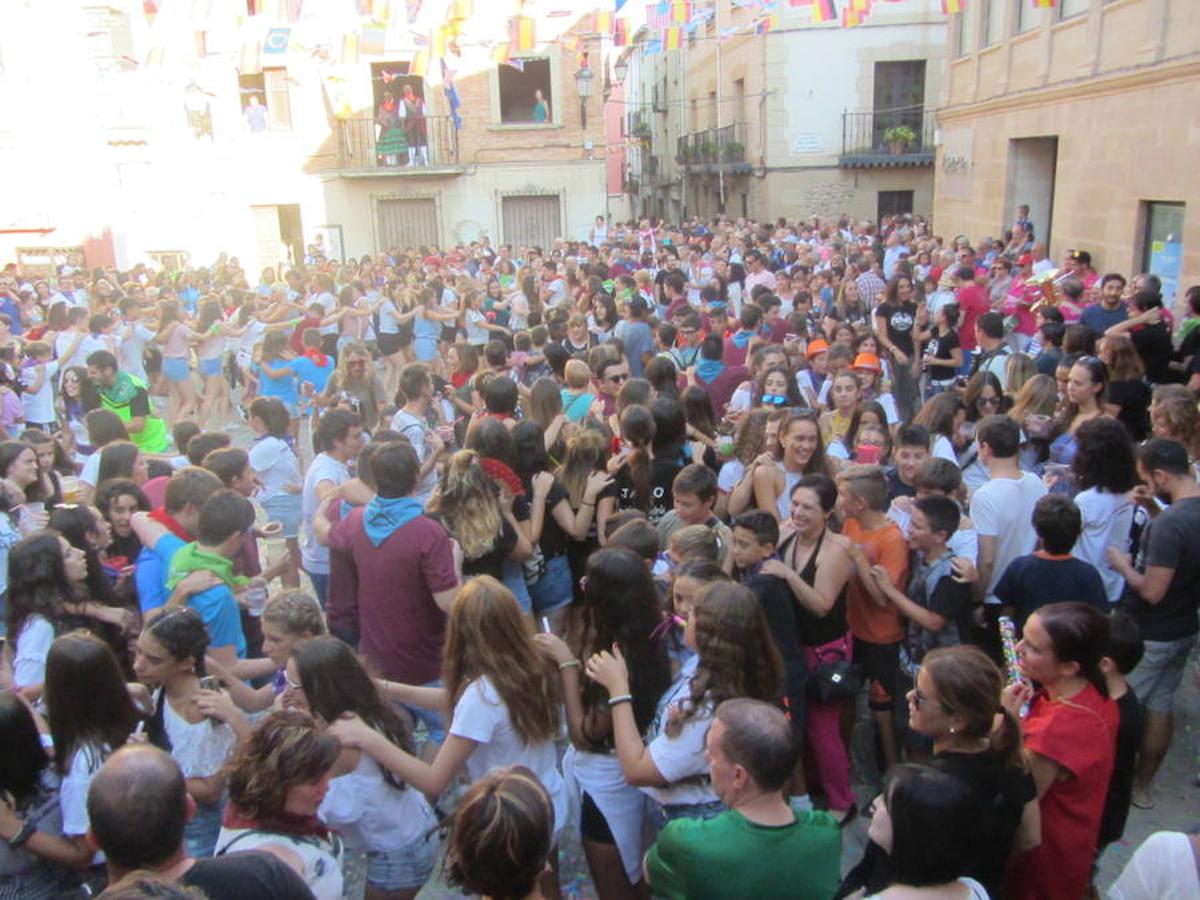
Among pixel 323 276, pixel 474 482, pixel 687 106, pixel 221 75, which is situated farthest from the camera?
pixel 687 106

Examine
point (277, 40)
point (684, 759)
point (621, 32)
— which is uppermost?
point (621, 32)

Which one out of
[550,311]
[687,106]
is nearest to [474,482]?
[550,311]

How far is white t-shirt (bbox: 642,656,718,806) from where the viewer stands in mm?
2740

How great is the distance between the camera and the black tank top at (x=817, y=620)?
12.1ft

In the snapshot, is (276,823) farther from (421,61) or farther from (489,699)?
(421,61)

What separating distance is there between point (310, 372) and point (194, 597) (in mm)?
4762

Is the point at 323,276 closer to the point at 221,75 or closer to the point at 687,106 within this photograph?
the point at 221,75

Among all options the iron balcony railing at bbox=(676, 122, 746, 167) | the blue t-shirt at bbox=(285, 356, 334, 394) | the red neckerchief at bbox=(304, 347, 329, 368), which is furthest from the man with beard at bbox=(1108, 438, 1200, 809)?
the iron balcony railing at bbox=(676, 122, 746, 167)

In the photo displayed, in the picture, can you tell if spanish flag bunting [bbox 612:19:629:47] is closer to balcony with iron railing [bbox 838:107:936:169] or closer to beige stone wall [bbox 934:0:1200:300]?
beige stone wall [bbox 934:0:1200:300]

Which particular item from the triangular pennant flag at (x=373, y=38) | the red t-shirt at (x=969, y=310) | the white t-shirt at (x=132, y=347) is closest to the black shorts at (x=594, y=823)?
the red t-shirt at (x=969, y=310)

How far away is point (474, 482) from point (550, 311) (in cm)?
619

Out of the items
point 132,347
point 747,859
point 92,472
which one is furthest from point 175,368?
point 747,859

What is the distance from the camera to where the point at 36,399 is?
833cm

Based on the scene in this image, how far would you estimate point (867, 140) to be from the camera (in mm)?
24344
